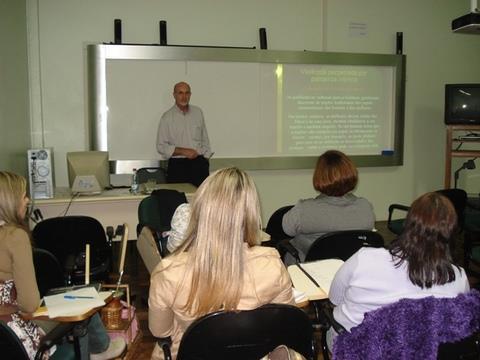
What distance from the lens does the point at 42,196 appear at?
406cm

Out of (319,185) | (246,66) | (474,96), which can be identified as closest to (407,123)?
(474,96)

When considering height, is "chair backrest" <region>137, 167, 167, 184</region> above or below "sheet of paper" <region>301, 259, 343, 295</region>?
above

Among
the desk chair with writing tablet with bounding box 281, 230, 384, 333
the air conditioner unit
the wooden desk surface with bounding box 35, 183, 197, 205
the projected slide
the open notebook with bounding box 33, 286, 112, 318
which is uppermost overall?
the air conditioner unit

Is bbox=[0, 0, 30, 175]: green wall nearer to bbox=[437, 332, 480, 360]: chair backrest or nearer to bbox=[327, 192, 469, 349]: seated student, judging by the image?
bbox=[327, 192, 469, 349]: seated student

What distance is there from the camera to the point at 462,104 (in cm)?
585

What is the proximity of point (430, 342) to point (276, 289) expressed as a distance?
534 millimetres

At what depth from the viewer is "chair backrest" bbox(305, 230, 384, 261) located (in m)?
2.62

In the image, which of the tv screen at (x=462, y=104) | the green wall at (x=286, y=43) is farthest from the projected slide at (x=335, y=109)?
the tv screen at (x=462, y=104)

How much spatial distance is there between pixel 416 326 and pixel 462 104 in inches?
197

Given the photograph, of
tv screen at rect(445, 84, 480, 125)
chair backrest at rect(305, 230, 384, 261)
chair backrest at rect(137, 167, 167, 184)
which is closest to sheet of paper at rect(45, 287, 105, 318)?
chair backrest at rect(305, 230, 384, 261)

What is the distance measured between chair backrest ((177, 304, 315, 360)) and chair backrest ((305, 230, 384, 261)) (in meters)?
1.12

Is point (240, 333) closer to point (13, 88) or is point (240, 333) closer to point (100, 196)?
point (100, 196)

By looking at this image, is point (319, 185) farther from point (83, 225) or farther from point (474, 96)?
point (474, 96)

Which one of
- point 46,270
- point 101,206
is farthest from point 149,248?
point 101,206
